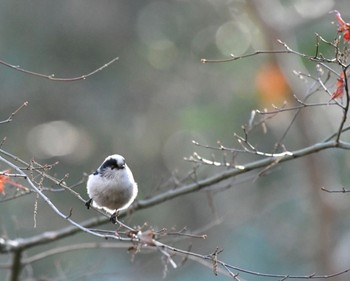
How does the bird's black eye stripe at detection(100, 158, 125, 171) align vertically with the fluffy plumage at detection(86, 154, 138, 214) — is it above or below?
above

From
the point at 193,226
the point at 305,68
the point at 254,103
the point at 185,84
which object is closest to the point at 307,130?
the point at 305,68

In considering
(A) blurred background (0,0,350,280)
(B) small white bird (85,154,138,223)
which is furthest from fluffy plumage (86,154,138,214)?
(A) blurred background (0,0,350,280)

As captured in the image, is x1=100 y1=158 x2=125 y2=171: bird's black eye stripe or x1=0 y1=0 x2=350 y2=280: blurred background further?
x1=0 y1=0 x2=350 y2=280: blurred background

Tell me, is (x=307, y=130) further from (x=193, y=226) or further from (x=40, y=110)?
(x=40, y=110)

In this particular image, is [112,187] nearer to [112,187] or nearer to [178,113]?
[112,187]

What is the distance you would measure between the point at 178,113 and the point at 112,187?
11.1 meters

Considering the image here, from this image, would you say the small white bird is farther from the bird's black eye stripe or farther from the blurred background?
the blurred background

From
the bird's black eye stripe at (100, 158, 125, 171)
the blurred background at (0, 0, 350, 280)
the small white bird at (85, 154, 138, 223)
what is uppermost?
the blurred background at (0, 0, 350, 280)

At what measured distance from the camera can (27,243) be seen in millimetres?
6059

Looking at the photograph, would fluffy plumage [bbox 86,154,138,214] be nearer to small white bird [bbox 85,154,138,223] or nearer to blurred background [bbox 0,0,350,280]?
small white bird [bbox 85,154,138,223]

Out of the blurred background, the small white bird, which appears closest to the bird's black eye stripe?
the small white bird

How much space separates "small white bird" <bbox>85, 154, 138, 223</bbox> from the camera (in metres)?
5.61

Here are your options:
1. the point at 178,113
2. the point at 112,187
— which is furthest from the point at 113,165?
the point at 178,113

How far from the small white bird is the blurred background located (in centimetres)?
656
